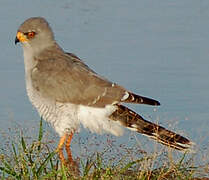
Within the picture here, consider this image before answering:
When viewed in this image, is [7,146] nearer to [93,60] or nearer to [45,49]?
[45,49]

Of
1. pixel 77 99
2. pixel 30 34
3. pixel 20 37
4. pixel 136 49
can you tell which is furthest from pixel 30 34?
pixel 136 49

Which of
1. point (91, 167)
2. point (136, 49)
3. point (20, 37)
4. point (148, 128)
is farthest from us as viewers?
point (136, 49)

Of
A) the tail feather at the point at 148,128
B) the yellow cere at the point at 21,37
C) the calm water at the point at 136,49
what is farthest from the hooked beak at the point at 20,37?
the tail feather at the point at 148,128

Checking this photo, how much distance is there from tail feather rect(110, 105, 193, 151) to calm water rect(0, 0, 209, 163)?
16 centimetres

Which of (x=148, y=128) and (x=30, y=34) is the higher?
(x=30, y=34)

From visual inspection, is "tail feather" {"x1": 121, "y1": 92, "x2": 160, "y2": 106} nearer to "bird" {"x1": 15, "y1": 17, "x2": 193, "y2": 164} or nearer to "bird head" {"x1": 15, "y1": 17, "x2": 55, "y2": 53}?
"bird" {"x1": 15, "y1": 17, "x2": 193, "y2": 164}

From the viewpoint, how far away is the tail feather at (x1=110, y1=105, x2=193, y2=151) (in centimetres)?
675

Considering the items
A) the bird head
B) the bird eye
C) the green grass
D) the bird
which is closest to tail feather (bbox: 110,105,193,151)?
the bird

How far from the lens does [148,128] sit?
7.11 m

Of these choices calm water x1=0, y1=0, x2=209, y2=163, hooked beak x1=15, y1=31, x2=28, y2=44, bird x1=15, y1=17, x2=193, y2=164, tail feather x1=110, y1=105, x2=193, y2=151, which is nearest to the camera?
tail feather x1=110, y1=105, x2=193, y2=151

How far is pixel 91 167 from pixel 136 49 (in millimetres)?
4054

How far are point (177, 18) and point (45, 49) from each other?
3.40 meters

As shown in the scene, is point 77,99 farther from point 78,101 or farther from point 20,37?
point 20,37

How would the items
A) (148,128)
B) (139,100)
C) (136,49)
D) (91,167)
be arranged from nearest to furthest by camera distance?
(91,167) < (139,100) < (148,128) < (136,49)
